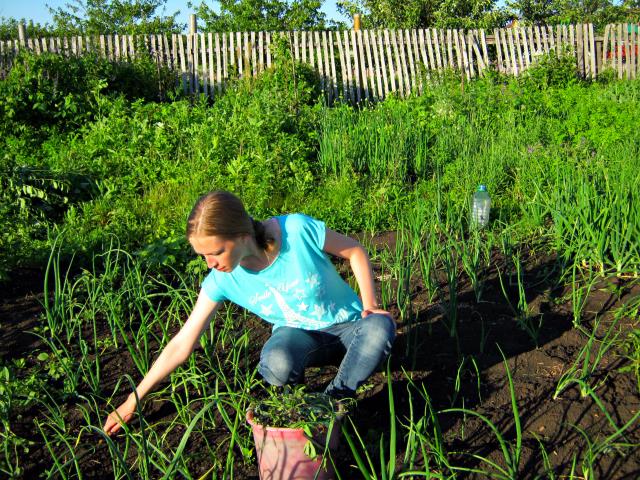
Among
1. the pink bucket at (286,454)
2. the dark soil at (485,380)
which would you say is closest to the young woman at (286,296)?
the dark soil at (485,380)

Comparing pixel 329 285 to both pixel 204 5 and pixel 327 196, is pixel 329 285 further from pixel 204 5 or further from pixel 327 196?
pixel 204 5

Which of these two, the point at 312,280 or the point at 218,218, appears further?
the point at 312,280

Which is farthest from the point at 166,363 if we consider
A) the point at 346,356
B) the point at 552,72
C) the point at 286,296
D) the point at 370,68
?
the point at 552,72

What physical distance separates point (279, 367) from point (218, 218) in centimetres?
55

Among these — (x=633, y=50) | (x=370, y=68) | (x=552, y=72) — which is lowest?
(x=552, y=72)

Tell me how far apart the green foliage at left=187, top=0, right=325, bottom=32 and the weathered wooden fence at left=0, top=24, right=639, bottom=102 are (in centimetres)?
642

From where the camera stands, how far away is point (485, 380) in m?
2.64

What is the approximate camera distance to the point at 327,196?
17.4ft

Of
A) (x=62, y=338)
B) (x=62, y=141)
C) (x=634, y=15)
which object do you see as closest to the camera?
(x=62, y=338)

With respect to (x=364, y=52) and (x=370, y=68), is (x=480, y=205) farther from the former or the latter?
(x=364, y=52)

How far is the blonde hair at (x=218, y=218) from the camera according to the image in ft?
7.06

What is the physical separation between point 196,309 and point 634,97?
8.38 metres

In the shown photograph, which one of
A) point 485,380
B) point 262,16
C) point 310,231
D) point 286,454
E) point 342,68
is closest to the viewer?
point 286,454

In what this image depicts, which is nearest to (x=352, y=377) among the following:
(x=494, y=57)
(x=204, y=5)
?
(x=494, y=57)
